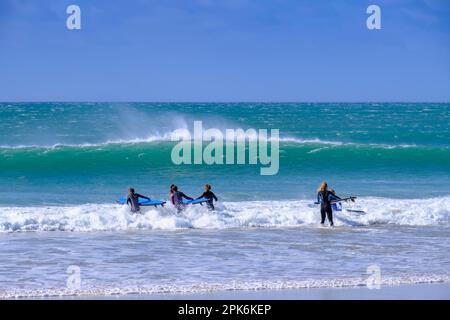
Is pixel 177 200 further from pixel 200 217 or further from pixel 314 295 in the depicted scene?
pixel 314 295

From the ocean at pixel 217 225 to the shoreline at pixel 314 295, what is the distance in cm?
26

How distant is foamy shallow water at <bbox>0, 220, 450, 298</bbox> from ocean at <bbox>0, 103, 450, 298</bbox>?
21mm

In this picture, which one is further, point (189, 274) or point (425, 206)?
point (425, 206)

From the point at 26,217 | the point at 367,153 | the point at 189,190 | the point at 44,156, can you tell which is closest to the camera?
the point at 26,217

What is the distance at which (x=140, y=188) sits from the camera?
88.5 feet

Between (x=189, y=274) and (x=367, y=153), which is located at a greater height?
(x=367, y=153)

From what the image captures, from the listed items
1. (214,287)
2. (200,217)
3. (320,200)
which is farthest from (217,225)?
(214,287)

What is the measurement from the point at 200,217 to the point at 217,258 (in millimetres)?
4568

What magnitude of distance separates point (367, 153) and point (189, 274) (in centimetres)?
2745

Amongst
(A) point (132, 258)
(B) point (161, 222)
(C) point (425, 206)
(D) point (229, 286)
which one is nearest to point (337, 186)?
(C) point (425, 206)

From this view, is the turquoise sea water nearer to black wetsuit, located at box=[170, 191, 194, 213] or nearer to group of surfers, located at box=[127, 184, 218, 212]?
group of surfers, located at box=[127, 184, 218, 212]

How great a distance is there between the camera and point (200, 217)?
18.7 meters

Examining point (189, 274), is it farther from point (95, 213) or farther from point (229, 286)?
point (95, 213)

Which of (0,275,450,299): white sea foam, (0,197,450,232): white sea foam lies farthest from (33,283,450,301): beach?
(0,197,450,232): white sea foam
